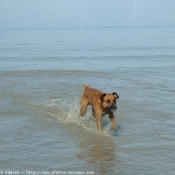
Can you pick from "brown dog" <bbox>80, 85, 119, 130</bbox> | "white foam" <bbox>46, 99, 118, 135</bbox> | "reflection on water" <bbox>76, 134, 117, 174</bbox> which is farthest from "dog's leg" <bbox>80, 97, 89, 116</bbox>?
"reflection on water" <bbox>76, 134, 117, 174</bbox>

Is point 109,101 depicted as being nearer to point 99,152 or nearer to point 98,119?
point 98,119

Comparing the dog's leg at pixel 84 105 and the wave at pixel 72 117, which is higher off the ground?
the dog's leg at pixel 84 105

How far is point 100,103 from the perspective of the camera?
9.94 metres

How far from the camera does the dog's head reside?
960cm

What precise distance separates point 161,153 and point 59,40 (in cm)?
2310

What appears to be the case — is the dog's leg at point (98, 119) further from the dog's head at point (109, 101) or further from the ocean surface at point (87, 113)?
the dog's head at point (109, 101)

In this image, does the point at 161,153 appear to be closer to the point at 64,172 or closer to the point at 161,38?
the point at 64,172

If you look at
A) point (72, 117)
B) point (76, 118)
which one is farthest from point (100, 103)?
point (72, 117)

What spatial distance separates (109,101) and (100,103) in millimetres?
374

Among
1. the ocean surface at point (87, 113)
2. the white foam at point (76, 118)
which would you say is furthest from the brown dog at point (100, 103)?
the ocean surface at point (87, 113)

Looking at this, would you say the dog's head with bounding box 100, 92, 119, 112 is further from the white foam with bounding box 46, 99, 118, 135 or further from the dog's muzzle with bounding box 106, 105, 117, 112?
the white foam with bounding box 46, 99, 118, 135

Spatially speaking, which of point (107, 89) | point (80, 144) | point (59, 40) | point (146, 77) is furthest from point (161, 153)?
point (59, 40)

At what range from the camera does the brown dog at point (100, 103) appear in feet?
31.6

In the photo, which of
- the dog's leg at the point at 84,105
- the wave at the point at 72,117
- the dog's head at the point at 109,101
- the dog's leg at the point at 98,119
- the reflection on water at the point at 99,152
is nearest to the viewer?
the reflection on water at the point at 99,152
